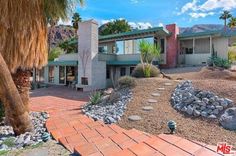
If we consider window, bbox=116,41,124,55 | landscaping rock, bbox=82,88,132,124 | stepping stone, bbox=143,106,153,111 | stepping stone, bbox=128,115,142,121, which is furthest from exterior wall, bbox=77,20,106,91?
stepping stone, bbox=128,115,142,121

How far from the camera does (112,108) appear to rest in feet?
34.0

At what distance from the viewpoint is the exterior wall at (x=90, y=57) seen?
75.0 ft

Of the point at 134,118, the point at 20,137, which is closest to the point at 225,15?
the point at 134,118

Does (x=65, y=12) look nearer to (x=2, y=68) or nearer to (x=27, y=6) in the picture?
(x=27, y=6)

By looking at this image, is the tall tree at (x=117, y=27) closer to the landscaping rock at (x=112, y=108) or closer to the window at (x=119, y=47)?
the window at (x=119, y=47)

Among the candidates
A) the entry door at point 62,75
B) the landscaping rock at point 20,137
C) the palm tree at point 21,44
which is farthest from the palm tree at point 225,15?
the landscaping rock at point 20,137

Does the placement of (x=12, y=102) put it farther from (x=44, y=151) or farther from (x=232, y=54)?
(x=232, y=54)

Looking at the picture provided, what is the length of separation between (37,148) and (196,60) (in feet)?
68.4

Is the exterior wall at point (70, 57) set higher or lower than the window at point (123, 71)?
higher

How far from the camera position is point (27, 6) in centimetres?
782

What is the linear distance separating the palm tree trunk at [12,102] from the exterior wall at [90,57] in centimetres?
1510

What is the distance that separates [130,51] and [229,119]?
1851 cm

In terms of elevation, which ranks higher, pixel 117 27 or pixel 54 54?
pixel 117 27

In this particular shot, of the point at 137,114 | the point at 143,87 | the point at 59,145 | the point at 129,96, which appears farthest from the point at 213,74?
the point at 59,145
